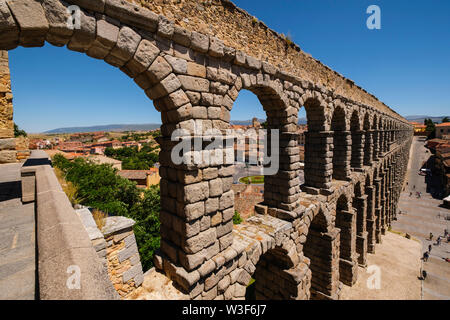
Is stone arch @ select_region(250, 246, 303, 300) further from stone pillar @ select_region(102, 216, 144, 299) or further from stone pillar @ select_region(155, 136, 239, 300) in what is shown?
stone pillar @ select_region(102, 216, 144, 299)

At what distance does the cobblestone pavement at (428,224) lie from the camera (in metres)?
13.6

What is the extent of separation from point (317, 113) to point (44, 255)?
351 inches

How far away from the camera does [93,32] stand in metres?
2.95

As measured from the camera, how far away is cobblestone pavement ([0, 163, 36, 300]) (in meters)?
2.16

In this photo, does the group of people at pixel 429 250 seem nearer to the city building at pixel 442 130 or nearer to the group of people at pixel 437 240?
the group of people at pixel 437 240

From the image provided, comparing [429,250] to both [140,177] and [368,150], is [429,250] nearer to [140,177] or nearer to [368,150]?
[368,150]

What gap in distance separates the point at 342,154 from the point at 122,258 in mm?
10288

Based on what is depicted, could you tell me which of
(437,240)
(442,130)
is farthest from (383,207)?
(442,130)

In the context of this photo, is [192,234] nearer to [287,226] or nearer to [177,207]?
[177,207]

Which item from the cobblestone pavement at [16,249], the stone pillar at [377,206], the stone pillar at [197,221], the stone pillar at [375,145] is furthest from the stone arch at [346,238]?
the cobblestone pavement at [16,249]

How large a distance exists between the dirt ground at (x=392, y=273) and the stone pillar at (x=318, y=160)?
6701 millimetres

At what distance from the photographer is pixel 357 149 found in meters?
12.5

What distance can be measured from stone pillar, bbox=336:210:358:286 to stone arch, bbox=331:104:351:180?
2.17 m
